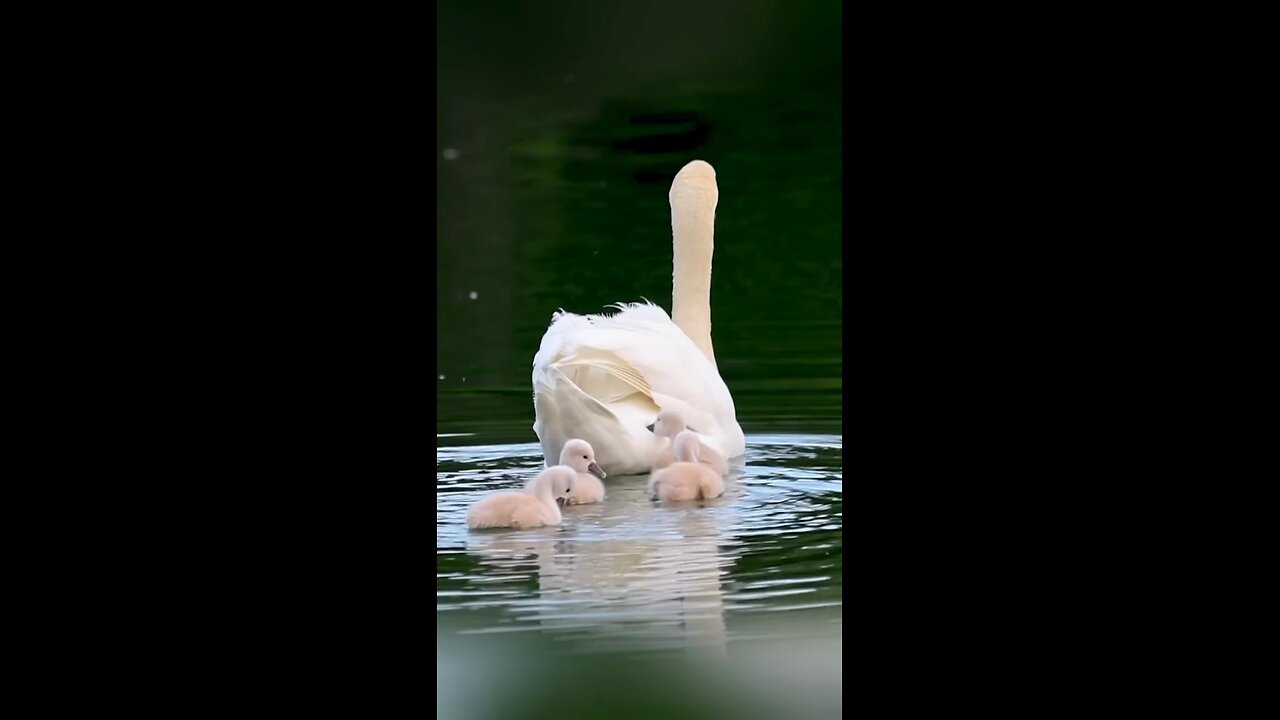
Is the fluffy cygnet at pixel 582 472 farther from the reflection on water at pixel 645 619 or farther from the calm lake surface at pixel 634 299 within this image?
the reflection on water at pixel 645 619

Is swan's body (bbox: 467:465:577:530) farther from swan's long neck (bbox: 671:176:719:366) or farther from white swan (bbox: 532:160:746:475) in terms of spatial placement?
swan's long neck (bbox: 671:176:719:366)

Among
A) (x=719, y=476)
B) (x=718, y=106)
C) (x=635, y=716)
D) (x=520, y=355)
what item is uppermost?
(x=718, y=106)

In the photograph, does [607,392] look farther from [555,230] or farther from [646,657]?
[646,657]

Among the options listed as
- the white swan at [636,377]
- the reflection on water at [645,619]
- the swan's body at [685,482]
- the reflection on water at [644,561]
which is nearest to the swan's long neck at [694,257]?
the white swan at [636,377]

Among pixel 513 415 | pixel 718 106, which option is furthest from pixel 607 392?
pixel 718 106

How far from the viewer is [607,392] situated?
4672mm

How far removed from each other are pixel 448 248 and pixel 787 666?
1029mm

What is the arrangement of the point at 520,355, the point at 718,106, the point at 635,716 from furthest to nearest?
the point at 520,355 < the point at 718,106 < the point at 635,716

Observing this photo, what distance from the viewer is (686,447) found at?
14.4 feet

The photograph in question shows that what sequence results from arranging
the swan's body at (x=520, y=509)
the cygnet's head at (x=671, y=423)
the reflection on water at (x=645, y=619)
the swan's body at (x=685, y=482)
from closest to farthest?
the reflection on water at (x=645, y=619)
the swan's body at (x=520, y=509)
the swan's body at (x=685, y=482)
the cygnet's head at (x=671, y=423)

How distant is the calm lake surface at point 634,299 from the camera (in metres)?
3.19

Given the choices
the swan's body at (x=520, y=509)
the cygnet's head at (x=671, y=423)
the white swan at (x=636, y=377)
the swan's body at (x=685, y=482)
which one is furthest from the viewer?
the cygnet's head at (x=671, y=423)

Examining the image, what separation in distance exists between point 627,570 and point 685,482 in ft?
2.35

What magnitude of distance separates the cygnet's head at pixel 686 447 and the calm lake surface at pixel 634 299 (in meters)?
0.11
